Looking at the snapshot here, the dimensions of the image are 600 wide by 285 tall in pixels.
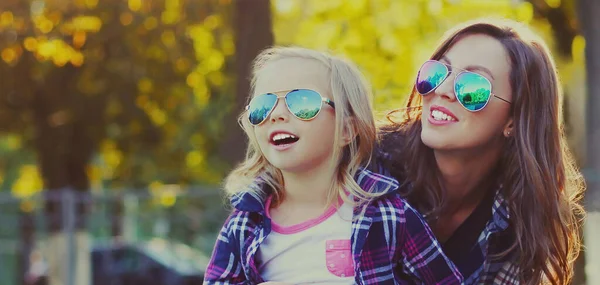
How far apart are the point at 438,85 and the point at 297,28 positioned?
9431 millimetres

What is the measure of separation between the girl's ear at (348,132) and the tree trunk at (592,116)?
429 centimetres

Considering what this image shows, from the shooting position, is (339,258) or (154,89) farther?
(154,89)

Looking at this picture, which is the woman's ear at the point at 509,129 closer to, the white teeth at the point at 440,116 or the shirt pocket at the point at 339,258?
the white teeth at the point at 440,116

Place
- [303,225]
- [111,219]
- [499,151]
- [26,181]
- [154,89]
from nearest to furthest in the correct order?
[303,225]
[499,151]
[111,219]
[154,89]
[26,181]

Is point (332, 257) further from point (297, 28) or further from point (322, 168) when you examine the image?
point (297, 28)

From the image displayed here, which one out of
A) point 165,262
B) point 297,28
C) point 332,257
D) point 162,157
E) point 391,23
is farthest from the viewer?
point 162,157

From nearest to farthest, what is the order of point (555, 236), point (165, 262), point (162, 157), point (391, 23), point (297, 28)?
point (555, 236) < point (165, 262) < point (391, 23) < point (297, 28) < point (162, 157)

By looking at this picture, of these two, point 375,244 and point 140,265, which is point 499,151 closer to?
point 375,244

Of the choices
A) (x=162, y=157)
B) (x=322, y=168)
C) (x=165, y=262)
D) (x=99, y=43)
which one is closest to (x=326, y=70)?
(x=322, y=168)

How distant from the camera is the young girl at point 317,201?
87.2 inches

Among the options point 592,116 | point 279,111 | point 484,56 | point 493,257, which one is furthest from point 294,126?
point 592,116

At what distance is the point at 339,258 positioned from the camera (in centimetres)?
225

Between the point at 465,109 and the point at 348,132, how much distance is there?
0.99ft

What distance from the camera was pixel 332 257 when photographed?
7.40 ft
